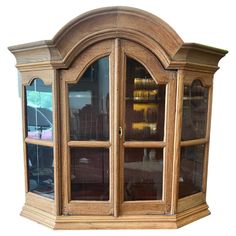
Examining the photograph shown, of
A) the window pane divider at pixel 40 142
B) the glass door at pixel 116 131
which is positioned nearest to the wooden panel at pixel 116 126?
the glass door at pixel 116 131

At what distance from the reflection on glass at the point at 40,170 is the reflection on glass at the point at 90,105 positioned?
0.32 m

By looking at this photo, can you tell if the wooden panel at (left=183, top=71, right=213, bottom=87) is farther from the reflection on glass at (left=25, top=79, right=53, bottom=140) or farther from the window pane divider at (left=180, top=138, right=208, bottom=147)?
the reflection on glass at (left=25, top=79, right=53, bottom=140)

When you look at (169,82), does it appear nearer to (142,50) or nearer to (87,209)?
(142,50)

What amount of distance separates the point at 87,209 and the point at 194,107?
3.87 feet

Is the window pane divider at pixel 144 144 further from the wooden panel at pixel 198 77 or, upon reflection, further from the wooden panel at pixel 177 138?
the wooden panel at pixel 198 77

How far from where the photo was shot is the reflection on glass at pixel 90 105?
1.55 m

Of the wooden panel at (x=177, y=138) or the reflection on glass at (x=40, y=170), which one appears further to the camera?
the reflection on glass at (x=40, y=170)

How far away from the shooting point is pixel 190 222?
5.61 ft

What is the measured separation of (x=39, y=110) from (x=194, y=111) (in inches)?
49.9

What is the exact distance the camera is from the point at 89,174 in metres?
1.67

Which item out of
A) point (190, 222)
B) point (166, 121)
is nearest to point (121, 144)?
point (166, 121)

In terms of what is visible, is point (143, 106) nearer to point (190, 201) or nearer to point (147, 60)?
point (147, 60)

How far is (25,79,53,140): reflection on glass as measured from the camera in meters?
1.64

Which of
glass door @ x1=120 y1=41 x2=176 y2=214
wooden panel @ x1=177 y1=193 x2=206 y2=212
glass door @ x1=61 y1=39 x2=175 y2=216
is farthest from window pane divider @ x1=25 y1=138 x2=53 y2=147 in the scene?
wooden panel @ x1=177 y1=193 x2=206 y2=212
